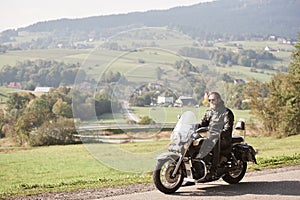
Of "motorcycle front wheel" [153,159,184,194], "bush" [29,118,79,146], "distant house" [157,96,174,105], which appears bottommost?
"bush" [29,118,79,146]

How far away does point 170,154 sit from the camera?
8133mm

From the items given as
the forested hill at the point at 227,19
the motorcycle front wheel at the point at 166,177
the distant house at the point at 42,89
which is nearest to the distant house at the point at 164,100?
the motorcycle front wheel at the point at 166,177

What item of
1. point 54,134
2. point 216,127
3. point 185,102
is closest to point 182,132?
point 216,127

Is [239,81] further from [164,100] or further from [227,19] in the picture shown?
[164,100]

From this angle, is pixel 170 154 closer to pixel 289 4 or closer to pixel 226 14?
pixel 226 14

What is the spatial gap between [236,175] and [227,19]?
43.0m

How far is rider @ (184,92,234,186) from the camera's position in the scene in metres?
8.32

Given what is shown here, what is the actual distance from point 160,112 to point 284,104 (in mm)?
32886

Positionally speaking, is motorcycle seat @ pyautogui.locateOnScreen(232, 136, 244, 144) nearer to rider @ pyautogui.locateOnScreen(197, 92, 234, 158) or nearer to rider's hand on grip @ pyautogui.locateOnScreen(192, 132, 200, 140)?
rider @ pyautogui.locateOnScreen(197, 92, 234, 158)

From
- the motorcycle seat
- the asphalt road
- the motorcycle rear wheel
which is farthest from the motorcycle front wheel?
the motorcycle seat

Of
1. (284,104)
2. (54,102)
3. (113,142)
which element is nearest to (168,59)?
(113,142)

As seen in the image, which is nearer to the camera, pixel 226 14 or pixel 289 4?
pixel 226 14

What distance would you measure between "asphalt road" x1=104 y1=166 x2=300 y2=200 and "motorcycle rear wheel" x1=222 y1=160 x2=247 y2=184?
0.33 feet

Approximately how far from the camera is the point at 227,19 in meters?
50.3
